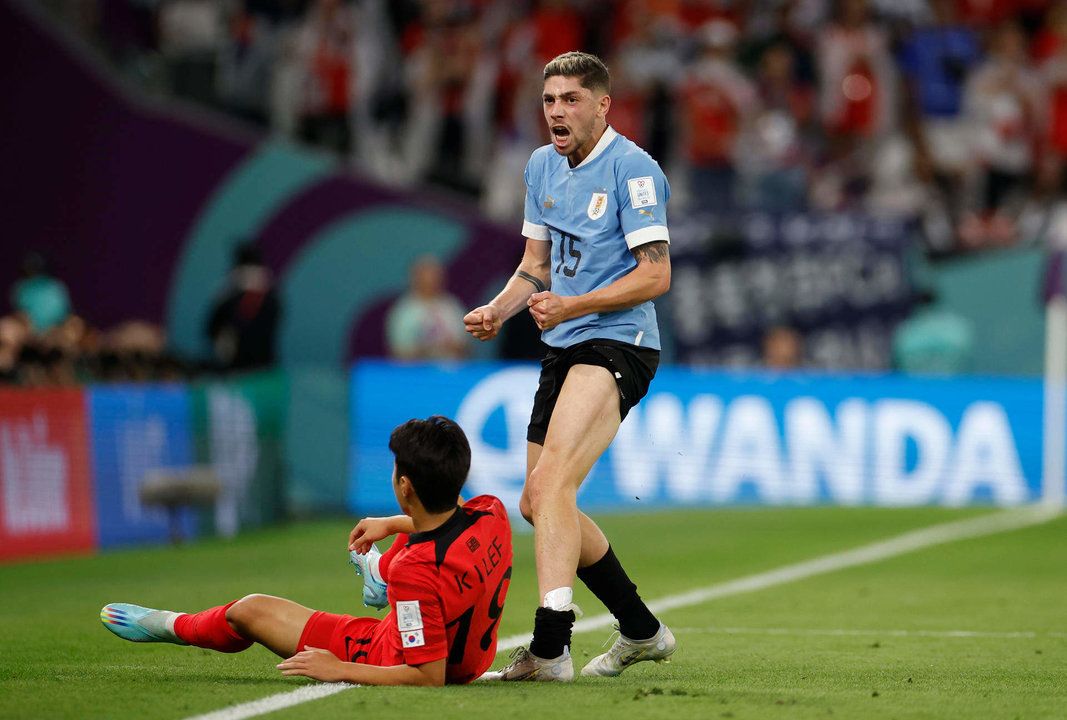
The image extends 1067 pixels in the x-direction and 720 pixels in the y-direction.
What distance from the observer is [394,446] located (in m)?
5.28

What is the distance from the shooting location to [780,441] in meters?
14.8

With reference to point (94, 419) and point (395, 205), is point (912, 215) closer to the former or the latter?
point (395, 205)

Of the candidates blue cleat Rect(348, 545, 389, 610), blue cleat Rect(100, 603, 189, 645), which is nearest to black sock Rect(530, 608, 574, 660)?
blue cleat Rect(348, 545, 389, 610)

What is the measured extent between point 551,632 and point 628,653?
19.6 inches

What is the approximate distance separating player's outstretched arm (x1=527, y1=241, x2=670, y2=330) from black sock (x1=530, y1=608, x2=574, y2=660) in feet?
3.44

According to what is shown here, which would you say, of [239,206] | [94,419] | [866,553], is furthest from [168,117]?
[866,553]

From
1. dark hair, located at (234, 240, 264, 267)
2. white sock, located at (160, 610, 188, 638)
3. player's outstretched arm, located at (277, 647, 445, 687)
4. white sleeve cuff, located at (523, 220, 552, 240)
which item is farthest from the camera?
dark hair, located at (234, 240, 264, 267)

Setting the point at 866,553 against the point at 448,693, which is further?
the point at 866,553

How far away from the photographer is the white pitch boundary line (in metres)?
5.12

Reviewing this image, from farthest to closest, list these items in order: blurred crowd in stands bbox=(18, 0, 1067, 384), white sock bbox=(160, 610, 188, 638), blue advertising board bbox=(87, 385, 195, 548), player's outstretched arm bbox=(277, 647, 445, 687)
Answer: blurred crowd in stands bbox=(18, 0, 1067, 384) < blue advertising board bbox=(87, 385, 195, 548) < white sock bbox=(160, 610, 188, 638) < player's outstretched arm bbox=(277, 647, 445, 687)

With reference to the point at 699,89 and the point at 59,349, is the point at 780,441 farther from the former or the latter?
the point at 59,349

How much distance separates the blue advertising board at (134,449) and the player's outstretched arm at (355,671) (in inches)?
294

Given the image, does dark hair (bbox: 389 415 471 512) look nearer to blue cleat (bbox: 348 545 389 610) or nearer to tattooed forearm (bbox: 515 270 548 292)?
blue cleat (bbox: 348 545 389 610)

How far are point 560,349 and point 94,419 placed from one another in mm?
7255
